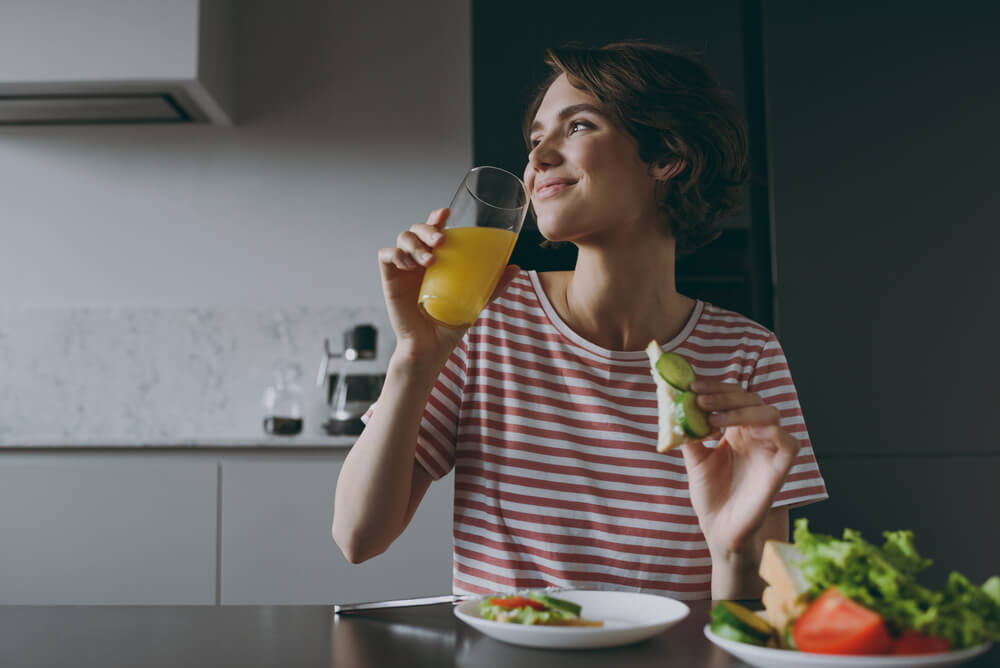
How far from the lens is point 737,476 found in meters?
0.90

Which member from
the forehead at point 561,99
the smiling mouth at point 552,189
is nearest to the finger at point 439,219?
the smiling mouth at point 552,189

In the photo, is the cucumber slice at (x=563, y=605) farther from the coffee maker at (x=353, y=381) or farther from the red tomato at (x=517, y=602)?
the coffee maker at (x=353, y=381)

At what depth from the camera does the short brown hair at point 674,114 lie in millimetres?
1240

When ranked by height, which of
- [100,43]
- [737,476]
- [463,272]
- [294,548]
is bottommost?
[294,548]

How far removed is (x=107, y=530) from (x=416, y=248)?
1.61 metres

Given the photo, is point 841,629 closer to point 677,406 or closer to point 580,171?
point 677,406

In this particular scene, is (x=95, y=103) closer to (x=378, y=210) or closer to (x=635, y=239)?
(x=378, y=210)

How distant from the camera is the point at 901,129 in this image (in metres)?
2.32

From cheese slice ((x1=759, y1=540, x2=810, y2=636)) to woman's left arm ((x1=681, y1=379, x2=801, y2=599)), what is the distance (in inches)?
6.5

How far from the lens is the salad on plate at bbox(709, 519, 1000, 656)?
0.53 metres

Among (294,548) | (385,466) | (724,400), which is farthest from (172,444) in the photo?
(724,400)

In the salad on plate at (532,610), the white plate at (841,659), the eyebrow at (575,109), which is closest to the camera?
the white plate at (841,659)

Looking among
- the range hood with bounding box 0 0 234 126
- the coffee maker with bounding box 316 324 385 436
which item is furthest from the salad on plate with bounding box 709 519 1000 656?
the range hood with bounding box 0 0 234 126

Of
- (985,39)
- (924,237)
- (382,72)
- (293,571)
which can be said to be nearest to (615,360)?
(293,571)
